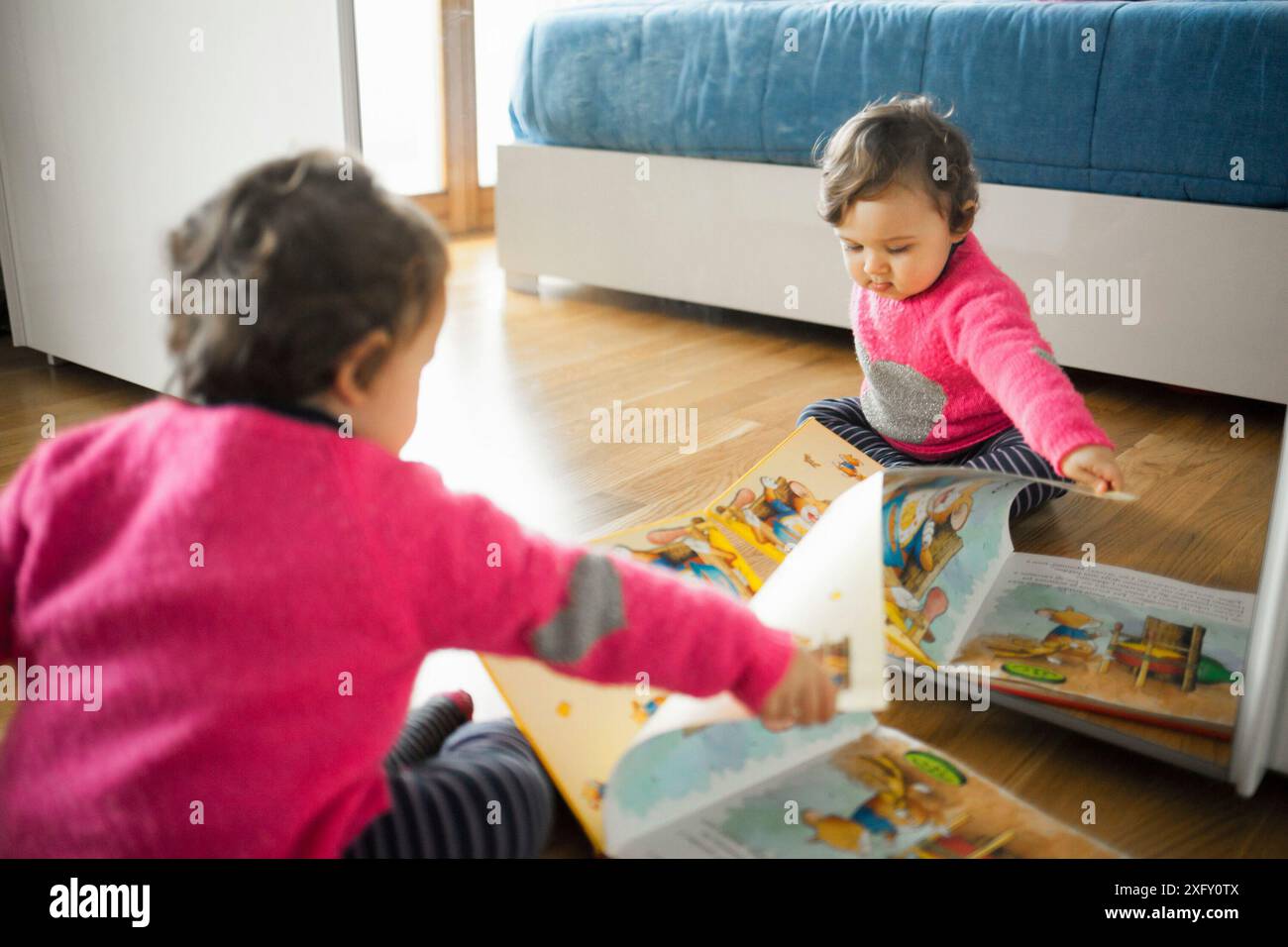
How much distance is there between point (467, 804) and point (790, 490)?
0.51m

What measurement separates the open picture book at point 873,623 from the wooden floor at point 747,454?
45 millimetres

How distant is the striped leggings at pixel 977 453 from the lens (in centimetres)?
112

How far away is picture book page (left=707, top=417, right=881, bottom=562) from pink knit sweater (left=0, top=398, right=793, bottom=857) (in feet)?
1.49

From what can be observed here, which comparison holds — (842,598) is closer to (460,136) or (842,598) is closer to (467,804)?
(467,804)

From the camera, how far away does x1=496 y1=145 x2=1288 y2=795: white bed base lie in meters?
1.44

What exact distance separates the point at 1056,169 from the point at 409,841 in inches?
53.9

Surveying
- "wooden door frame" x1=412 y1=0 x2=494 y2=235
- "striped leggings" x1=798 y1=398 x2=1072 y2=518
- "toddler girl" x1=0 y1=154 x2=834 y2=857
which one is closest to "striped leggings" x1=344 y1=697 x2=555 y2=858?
"toddler girl" x1=0 y1=154 x2=834 y2=857

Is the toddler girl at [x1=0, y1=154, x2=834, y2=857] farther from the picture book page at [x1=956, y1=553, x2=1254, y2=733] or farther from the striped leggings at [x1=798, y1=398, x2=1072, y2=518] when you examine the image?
the striped leggings at [x1=798, y1=398, x2=1072, y2=518]

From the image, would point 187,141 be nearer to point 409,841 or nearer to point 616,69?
point 616,69

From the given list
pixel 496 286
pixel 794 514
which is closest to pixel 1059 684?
pixel 794 514

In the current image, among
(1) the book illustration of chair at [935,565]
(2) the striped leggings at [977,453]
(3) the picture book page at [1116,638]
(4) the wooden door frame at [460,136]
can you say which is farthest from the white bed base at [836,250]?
(1) the book illustration of chair at [935,565]

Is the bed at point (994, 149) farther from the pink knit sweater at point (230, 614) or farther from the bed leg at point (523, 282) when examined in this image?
the pink knit sweater at point (230, 614)

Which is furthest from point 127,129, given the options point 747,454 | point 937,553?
point 937,553

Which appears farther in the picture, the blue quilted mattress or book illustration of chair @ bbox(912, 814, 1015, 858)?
the blue quilted mattress
